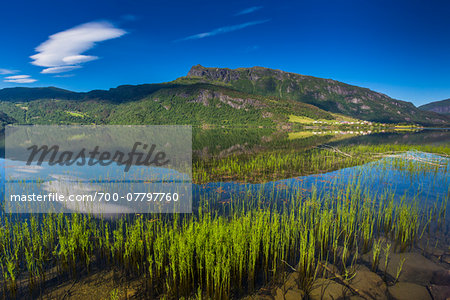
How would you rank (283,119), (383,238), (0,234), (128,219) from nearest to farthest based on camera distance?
(0,234)
(383,238)
(128,219)
(283,119)

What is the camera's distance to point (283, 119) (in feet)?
609

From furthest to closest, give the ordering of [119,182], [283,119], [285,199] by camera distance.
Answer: [283,119] < [119,182] < [285,199]

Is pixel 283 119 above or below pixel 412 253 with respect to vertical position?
above

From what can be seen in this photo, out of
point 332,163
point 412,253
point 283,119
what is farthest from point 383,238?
point 283,119

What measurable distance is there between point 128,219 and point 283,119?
184819 millimetres

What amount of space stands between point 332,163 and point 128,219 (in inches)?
990

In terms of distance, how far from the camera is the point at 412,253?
28.9 ft

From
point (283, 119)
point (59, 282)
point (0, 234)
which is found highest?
point (283, 119)

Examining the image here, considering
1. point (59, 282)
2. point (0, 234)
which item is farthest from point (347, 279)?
point (0, 234)

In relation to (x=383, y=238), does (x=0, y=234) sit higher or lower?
higher

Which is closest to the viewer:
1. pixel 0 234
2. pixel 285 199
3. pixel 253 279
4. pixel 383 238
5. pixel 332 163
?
pixel 253 279

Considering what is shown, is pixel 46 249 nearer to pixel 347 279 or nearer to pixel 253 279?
pixel 253 279

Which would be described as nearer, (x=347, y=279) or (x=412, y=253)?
(x=347, y=279)

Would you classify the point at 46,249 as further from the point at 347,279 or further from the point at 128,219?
the point at 347,279
